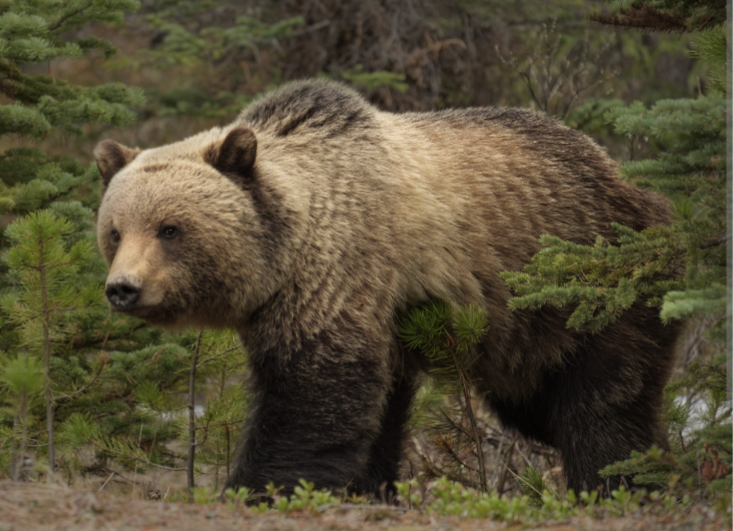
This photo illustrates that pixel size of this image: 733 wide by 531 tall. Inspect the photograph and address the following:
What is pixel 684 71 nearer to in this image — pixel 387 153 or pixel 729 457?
pixel 387 153

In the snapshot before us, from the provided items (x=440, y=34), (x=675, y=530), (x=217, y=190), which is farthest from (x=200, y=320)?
(x=440, y=34)

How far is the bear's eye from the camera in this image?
483 cm

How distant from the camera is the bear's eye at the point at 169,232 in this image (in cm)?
483

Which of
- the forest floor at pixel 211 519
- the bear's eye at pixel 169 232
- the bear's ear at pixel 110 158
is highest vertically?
the bear's ear at pixel 110 158

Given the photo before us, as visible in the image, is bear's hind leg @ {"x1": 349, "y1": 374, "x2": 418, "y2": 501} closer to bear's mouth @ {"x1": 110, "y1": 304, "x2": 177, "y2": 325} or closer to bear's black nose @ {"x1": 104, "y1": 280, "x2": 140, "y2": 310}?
bear's mouth @ {"x1": 110, "y1": 304, "x2": 177, "y2": 325}

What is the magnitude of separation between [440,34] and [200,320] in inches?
312

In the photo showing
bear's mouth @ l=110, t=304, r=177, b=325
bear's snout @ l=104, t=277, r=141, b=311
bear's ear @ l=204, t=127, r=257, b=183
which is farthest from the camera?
bear's ear @ l=204, t=127, r=257, b=183

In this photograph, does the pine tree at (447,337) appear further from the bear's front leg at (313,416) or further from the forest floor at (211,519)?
the forest floor at (211,519)

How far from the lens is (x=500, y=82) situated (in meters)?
12.3

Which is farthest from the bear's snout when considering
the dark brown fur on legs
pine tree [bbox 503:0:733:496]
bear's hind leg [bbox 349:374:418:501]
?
the dark brown fur on legs

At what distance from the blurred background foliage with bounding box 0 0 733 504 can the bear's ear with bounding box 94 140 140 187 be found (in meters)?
0.46

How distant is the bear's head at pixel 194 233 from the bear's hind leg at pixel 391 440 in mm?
1585

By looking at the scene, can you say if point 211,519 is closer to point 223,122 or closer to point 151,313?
point 151,313

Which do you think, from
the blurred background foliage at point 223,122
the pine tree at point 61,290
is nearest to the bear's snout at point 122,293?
the blurred background foliage at point 223,122
